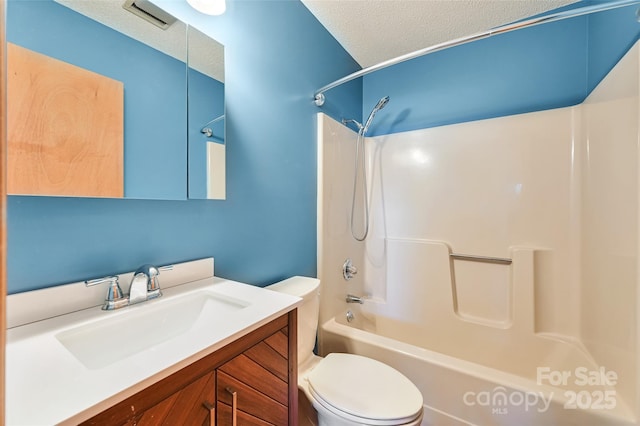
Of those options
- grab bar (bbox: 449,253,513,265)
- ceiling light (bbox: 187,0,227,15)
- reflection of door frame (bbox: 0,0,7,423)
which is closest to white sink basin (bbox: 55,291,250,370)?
reflection of door frame (bbox: 0,0,7,423)

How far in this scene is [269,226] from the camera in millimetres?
1323

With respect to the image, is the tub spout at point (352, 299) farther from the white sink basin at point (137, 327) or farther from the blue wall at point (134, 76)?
the blue wall at point (134, 76)

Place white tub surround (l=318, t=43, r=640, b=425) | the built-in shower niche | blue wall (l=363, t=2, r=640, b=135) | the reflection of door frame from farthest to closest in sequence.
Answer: the built-in shower niche < blue wall (l=363, t=2, r=640, b=135) < white tub surround (l=318, t=43, r=640, b=425) < the reflection of door frame

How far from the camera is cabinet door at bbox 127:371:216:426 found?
469 mm

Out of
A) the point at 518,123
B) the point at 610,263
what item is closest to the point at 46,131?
the point at 610,263

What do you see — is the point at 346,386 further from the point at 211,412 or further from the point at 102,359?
the point at 102,359

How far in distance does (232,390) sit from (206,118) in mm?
929

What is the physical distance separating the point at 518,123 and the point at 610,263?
39.1 inches

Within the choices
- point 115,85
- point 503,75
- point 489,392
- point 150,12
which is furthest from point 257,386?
point 503,75

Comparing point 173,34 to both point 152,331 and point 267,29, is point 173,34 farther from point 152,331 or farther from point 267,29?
point 152,331

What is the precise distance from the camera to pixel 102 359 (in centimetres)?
64

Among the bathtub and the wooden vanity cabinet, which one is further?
the bathtub

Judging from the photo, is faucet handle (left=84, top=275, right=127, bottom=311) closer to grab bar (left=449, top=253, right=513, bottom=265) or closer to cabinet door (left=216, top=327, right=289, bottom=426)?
cabinet door (left=216, top=327, right=289, bottom=426)

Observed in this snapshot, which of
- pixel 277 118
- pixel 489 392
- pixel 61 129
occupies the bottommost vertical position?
pixel 489 392
